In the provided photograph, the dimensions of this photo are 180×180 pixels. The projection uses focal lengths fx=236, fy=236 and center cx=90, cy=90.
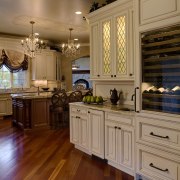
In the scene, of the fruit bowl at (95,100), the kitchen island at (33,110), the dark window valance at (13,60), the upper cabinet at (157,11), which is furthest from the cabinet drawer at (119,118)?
the dark window valance at (13,60)

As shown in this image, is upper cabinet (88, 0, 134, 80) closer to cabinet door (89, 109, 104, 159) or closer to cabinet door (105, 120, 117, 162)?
cabinet door (89, 109, 104, 159)

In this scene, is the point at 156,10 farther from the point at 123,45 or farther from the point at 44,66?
the point at 44,66

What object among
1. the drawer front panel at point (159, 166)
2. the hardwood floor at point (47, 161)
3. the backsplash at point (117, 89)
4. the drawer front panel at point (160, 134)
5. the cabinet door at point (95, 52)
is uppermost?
the cabinet door at point (95, 52)

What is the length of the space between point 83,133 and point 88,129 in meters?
0.23

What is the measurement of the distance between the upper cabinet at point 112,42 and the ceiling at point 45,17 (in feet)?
3.25

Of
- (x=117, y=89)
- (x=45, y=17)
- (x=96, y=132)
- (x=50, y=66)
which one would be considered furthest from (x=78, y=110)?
(x=50, y=66)

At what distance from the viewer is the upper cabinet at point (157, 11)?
98.5 inches

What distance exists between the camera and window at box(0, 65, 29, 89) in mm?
8781

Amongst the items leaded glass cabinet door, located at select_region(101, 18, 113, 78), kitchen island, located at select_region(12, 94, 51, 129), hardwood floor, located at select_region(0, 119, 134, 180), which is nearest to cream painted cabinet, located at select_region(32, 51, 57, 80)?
kitchen island, located at select_region(12, 94, 51, 129)

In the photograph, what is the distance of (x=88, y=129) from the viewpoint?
→ 4055 millimetres

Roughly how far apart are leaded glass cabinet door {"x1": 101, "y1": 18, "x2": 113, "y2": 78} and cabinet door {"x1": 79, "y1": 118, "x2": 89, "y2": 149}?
89 cm

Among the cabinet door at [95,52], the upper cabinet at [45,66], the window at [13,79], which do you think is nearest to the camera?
the cabinet door at [95,52]

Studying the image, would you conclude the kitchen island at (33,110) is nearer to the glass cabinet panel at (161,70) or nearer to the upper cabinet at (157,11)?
the glass cabinet panel at (161,70)

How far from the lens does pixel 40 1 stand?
16.2 ft
